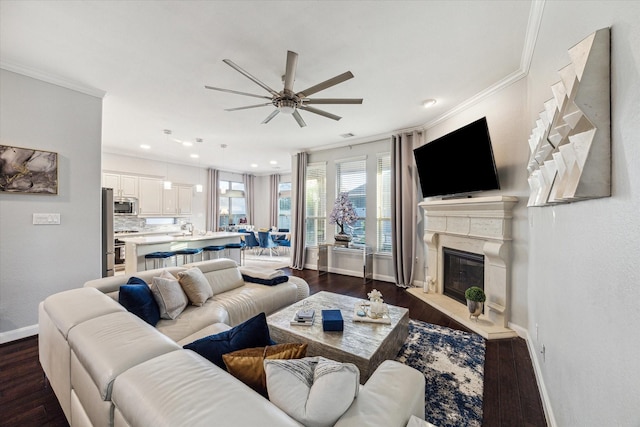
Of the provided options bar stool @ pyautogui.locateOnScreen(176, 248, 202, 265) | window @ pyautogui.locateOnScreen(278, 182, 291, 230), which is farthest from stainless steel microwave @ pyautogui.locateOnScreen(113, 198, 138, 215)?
window @ pyautogui.locateOnScreen(278, 182, 291, 230)

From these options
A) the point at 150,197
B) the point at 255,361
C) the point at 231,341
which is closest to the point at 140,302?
the point at 231,341

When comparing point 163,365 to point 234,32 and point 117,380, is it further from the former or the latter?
point 234,32

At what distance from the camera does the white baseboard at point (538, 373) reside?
5.18ft

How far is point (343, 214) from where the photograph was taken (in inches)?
199

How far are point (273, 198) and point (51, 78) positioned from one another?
6659 millimetres

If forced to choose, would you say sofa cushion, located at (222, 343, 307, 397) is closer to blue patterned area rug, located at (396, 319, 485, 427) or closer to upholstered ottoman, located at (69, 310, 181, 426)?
upholstered ottoman, located at (69, 310, 181, 426)

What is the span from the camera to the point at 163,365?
961 mm

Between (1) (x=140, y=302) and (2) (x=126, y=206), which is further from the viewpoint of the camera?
(2) (x=126, y=206)

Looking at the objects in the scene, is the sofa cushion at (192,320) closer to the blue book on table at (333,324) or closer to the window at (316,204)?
the blue book on table at (333,324)

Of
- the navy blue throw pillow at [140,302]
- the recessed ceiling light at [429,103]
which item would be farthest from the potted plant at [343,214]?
the navy blue throw pillow at [140,302]

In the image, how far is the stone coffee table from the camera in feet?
5.77

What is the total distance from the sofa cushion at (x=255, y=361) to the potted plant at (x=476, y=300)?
2538mm

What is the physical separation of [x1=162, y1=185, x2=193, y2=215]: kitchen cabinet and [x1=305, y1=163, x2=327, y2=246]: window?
381cm

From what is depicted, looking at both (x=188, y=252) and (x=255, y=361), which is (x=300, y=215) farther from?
(x=255, y=361)
